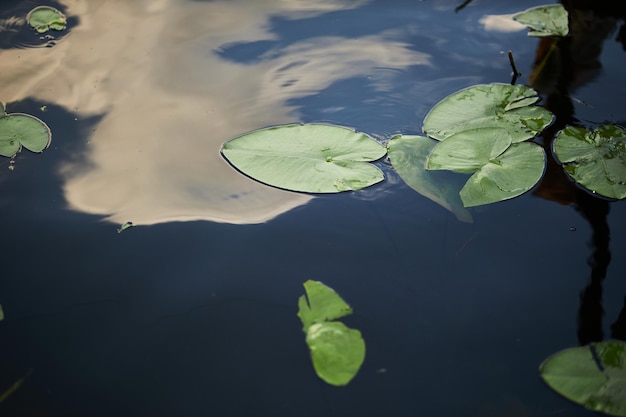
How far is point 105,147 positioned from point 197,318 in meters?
0.61

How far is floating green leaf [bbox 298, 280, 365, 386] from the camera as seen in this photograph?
3.36 ft

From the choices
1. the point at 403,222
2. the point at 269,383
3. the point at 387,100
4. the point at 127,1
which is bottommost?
the point at 269,383

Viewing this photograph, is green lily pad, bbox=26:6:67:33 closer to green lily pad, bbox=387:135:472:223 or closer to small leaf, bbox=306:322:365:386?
green lily pad, bbox=387:135:472:223

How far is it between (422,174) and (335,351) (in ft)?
1.73

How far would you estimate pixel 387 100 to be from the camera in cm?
156

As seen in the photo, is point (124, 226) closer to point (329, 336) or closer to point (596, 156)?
point (329, 336)

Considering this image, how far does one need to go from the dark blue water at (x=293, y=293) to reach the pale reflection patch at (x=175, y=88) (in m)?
0.02

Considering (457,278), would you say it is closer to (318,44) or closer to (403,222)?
(403,222)

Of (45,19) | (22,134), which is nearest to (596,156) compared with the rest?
(22,134)

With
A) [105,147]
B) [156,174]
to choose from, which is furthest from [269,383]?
[105,147]

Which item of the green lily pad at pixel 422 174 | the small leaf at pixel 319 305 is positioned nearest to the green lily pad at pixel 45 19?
the green lily pad at pixel 422 174

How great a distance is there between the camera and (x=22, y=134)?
4.85 ft

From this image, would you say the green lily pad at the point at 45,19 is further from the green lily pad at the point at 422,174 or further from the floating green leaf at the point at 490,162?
the floating green leaf at the point at 490,162

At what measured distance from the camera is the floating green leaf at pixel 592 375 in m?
0.96
